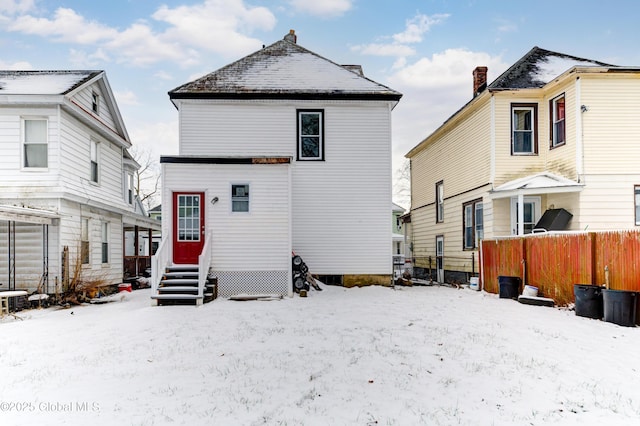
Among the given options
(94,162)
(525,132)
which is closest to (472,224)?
(525,132)

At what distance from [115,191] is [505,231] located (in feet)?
49.1

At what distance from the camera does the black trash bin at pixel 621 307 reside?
327 inches

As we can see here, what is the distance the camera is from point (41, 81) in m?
14.8

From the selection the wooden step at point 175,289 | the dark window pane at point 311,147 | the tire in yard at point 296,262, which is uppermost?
the dark window pane at point 311,147

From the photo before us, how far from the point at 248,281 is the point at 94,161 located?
7942 mm

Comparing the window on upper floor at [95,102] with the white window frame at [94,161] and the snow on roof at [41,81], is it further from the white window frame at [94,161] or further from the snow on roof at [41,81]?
the white window frame at [94,161]

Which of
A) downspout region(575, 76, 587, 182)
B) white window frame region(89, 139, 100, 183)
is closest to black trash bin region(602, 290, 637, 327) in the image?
downspout region(575, 76, 587, 182)

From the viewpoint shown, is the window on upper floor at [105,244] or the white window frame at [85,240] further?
the window on upper floor at [105,244]

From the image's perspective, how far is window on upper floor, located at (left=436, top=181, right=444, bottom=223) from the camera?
21.1 metres

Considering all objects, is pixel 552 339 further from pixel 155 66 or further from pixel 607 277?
pixel 155 66

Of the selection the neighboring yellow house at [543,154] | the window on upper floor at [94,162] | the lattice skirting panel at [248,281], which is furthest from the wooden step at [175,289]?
the neighboring yellow house at [543,154]

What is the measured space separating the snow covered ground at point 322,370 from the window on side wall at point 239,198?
408cm

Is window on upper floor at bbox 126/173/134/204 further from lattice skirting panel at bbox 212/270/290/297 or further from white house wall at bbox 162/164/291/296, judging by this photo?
lattice skirting panel at bbox 212/270/290/297

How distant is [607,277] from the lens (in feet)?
30.4
